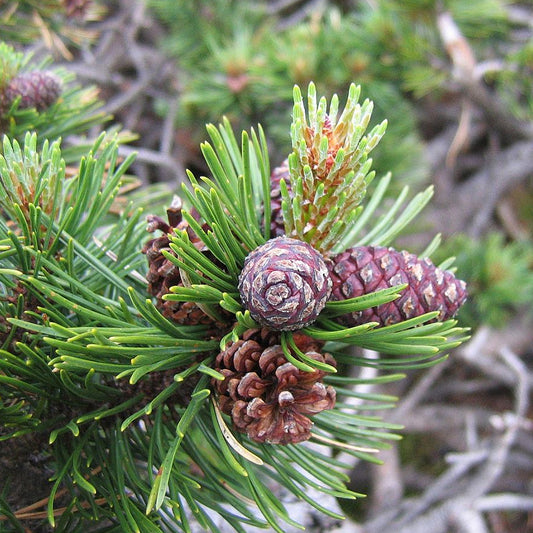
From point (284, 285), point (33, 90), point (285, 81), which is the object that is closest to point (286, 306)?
point (284, 285)

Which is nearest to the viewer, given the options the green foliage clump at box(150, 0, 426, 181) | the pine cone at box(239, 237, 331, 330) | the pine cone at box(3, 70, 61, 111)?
the pine cone at box(239, 237, 331, 330)

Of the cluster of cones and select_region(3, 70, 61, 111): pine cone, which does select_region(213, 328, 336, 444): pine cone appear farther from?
select_region(3, 70, 61, 111): pine cone

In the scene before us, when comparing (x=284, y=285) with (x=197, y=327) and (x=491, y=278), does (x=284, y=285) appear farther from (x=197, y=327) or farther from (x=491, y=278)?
(x=491, y=278)

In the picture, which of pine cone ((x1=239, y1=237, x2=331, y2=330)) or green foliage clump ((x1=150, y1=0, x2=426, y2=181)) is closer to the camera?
pine cone ((x1=239, y1=237, x2=331, y2=330))

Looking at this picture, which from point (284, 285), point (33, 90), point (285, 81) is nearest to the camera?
point (284, 285)

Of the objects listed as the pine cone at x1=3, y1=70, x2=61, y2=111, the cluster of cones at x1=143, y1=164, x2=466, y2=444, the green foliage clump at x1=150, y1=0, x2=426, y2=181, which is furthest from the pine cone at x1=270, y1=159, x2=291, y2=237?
the green foliage clump at x1=150, y1=0, x2=426, y2=181
